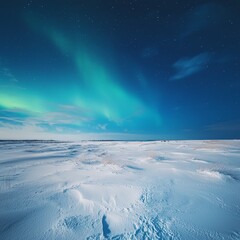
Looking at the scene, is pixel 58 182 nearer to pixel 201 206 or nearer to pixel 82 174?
pixel 82 174

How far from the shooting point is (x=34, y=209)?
12.5 ft

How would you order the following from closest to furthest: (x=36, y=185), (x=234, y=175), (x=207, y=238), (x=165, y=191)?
(x=207, y=238)
(x=165, y=191)
(x=36, y=185)
(x=234, y=175)

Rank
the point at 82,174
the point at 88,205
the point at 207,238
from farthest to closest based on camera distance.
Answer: the point at 82,174
the point at 88,205
the point at 207,238

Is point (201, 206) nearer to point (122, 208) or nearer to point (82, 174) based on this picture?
point (122, 208)

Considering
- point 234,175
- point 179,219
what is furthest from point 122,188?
point 234,175

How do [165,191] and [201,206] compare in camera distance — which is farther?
[165,191]

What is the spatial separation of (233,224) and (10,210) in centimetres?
492

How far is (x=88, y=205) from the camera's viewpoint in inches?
158

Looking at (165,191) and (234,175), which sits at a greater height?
(234,175)

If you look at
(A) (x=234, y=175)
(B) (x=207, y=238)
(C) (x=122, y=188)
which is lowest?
(B) (x=207, y=238)

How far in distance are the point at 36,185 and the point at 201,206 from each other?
16.9ft

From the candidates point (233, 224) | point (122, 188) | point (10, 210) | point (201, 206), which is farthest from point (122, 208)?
point (10, 210)

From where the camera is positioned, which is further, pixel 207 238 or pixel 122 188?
pixel 122 188

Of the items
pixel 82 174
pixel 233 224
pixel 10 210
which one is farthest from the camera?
pixel 82 174
